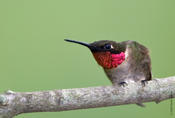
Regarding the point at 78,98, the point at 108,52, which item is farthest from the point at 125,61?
the point at 78,98

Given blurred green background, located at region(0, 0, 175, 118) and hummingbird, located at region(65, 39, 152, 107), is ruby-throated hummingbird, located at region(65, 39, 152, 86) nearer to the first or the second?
hummingbird, located at region(65, 39, 152, 107)

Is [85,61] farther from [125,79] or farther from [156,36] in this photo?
[125,79]

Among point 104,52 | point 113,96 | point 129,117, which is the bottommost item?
point 129,117

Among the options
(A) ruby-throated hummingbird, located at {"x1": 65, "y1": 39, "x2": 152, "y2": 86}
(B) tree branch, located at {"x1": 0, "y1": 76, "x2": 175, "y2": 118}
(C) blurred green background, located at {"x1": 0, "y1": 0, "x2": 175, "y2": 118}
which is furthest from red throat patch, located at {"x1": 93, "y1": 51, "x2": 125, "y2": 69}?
(C) blurred green background, located at {"x1": 0, "y1": 0, "x2": 175, "y2": 118}

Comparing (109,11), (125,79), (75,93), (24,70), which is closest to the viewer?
(75,93)

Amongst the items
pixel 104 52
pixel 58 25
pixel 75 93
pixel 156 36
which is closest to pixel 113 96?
pixel 75 93

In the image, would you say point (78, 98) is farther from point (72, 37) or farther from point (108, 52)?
point (72, 37)

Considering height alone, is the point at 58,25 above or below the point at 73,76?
above

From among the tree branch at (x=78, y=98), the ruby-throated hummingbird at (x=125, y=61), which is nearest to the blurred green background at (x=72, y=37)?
the ruby-throated hummingbird at (x=125, y=61)

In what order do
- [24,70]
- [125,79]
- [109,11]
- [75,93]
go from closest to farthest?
[75,93] → [125,79] → [24,70] → [109,11]
